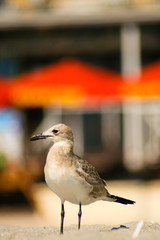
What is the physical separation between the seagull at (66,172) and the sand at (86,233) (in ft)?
0.61

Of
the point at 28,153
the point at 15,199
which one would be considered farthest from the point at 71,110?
the point at 15,199

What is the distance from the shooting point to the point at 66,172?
4.59m

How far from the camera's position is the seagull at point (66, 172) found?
4559mm

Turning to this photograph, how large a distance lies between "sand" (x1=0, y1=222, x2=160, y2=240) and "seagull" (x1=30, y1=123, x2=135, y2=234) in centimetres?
19

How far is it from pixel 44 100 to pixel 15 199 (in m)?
2.15

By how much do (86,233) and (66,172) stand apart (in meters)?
0.41

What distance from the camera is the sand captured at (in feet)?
14.8

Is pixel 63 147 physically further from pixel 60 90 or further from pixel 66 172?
pixel 60 90

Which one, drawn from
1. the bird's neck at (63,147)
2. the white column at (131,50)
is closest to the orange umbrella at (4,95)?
the white column at (131,50)

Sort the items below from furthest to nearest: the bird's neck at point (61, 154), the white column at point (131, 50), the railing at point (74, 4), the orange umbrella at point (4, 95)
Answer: the white column at point (131, 50) → the railing at point (74, 4) → the orange umbrella at point (4, 95) → the bird's neck at point (61, 154)

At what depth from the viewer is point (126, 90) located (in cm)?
1400

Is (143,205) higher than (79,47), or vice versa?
(79,47)

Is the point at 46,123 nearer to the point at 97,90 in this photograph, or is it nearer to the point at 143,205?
the point at 97,90

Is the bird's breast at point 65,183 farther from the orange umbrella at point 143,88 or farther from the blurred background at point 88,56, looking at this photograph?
the blurred background at point 88,56
